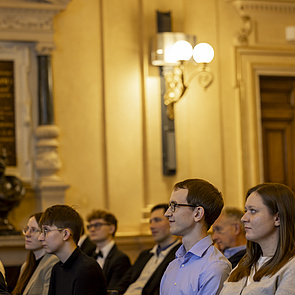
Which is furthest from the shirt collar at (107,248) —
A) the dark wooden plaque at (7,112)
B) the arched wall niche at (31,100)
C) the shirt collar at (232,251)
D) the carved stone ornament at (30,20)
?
the carved stone ornament at (30,20)

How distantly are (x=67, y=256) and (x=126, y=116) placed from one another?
3622mm

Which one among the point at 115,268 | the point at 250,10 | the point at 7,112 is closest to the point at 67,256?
the point at 115,268

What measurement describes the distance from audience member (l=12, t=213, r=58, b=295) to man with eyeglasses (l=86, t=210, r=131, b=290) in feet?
4.23

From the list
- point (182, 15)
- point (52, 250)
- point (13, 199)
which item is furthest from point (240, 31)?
point (52, 250)

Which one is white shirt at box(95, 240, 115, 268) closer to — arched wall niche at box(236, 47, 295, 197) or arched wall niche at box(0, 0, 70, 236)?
arched wall niche at box(0, 0, 70, 236)

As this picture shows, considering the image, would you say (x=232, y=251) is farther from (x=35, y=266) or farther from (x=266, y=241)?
(x=266, y=241)

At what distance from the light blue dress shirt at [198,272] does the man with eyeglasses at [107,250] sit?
2375 mm

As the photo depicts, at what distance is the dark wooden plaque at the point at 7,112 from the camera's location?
22.7 feet

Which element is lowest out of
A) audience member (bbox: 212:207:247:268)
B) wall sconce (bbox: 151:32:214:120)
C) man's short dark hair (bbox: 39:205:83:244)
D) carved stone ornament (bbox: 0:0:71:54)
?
audience member (bbox: 212:207:247:268)

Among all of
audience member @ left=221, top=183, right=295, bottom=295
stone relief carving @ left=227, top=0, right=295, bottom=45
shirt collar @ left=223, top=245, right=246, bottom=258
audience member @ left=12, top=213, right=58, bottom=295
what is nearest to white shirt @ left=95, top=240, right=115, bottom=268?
shirt collar @ left=223, top=245, right=246, bottom=258

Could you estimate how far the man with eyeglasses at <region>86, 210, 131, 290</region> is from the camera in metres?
5.75

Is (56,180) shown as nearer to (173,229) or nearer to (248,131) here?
(248,131)

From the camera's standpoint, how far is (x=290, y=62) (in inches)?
314

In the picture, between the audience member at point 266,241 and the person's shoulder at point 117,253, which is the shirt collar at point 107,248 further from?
the audience member at point 266,241
